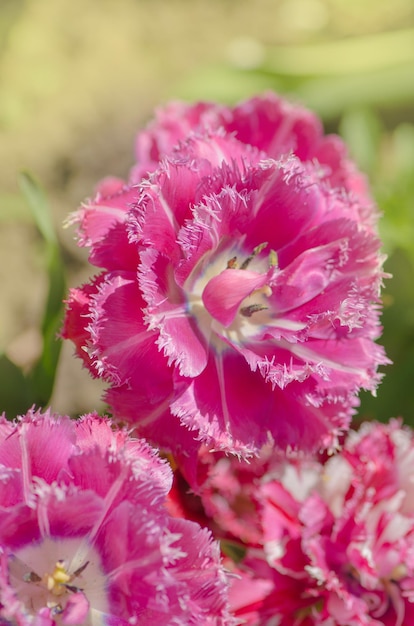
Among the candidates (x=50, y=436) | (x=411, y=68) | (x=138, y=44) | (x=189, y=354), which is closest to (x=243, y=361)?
(x=189, y=354)

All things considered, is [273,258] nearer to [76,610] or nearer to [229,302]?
[229,302]

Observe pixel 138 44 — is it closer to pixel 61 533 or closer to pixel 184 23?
pixel 184 23

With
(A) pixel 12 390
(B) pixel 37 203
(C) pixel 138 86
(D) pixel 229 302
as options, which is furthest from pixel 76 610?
(C) pixel 138 86

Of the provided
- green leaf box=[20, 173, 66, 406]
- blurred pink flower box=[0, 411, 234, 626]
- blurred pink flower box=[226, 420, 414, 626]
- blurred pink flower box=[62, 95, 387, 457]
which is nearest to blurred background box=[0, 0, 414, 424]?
green leaf box=[20, 173, 66, 406]

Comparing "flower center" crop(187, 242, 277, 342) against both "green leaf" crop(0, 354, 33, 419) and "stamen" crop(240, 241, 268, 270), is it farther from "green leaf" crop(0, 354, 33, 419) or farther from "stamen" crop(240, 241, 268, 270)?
"green leaf" crop(0, 354, 33, 419)

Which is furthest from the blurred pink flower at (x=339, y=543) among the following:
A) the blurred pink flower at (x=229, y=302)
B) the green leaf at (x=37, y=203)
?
the green leaf at (x=37, y=203)

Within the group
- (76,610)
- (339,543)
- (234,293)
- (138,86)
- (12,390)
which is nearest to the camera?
(76,610)

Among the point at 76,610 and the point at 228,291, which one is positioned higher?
the point at 228,291
